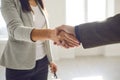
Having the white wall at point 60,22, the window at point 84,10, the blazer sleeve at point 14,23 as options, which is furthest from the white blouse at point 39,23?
the window at point 84,10

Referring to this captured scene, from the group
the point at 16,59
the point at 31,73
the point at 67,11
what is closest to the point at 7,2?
the point at 16,59

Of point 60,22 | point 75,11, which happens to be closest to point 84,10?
point 75,11

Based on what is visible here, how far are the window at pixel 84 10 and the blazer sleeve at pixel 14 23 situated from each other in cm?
362

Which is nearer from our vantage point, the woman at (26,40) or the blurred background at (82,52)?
the woman at (26,40)

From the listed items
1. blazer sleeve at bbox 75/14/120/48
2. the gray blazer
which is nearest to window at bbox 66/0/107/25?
the gray blazer

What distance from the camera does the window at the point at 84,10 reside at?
5312mm

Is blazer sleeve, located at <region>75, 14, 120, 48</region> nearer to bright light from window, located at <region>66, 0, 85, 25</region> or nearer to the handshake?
the handshake

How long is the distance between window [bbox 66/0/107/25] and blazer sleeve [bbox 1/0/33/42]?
3619 millimetres

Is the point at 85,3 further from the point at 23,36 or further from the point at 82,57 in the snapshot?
the point at 23,36

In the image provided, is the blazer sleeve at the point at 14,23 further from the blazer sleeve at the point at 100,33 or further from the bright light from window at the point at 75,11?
the bright light from window at the point at 75,11

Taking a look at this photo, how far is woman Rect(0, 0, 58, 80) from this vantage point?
1.57 meters

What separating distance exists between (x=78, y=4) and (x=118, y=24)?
13.3ft

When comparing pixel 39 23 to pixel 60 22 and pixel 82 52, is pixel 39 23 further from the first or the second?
pixel 82 52

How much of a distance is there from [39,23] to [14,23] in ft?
0.97
